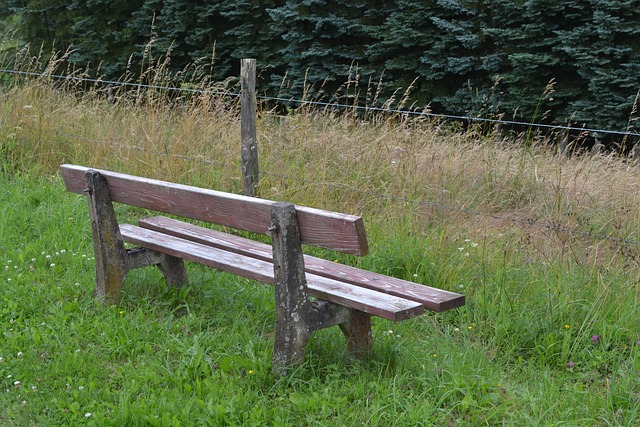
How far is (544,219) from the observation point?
5562 mm

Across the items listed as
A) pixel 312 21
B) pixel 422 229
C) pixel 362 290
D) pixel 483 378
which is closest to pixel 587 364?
pixel 483 378

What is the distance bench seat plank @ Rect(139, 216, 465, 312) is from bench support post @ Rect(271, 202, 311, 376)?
39 centimetres

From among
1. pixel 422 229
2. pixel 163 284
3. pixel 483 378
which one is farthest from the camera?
pixel 422 229

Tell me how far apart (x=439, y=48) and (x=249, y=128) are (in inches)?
Result: 246

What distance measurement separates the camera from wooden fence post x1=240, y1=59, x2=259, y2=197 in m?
6.24

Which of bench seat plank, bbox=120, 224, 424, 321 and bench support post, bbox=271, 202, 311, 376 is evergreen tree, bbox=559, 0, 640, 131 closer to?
bench seat plank, bbox=120, 224, 424, 321

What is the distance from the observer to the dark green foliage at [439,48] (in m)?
10.5

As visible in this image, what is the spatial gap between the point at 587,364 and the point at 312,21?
33.9ft

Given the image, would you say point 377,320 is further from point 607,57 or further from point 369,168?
point 607,57

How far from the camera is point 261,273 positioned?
382cm

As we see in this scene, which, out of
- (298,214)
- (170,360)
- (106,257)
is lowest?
(170,360)

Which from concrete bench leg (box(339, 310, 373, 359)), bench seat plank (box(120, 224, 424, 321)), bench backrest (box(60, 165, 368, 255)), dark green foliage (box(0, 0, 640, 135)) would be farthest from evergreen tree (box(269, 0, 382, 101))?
concrete bench leg (box(339, 310, 373, 359))

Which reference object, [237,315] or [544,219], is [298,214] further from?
[544,219]

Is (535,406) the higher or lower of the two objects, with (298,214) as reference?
lower
